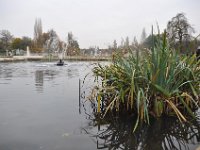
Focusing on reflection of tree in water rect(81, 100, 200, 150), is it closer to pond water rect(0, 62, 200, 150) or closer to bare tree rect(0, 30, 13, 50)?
pond water rect(0, 62, 200, 150)

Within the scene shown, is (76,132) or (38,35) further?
(38,35)

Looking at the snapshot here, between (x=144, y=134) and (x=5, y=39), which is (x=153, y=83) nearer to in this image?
(x=144, y=134)

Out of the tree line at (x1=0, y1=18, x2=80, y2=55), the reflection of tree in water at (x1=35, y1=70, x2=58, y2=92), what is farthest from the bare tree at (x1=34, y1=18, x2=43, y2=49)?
the reflection of tree in water at (x1=35, y1=70, x2=58, y2=92)

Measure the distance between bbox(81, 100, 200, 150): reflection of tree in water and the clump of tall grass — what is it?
0.22 meters

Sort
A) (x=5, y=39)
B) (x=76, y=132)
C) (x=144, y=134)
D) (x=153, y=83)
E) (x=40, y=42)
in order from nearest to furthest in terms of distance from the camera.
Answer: (x=144, y=134), (x=76, y=132), (x=153, y=83), (x=5, y=39), (x=40, y=42)

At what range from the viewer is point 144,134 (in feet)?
16.3

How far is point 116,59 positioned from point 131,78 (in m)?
1.04

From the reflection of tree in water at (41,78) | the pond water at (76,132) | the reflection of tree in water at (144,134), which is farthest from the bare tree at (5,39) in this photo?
the reflection of tree in water at (144,134)

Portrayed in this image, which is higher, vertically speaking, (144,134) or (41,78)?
(41,78)

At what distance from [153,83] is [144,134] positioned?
3.54 feet

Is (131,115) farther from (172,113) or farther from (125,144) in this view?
(125,144)

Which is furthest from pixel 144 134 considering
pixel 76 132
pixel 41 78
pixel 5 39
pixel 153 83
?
pixel 5 39

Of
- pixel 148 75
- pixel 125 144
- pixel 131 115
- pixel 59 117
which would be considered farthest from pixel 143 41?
pixel 125 144

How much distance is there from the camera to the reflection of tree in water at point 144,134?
4527 millimetres
